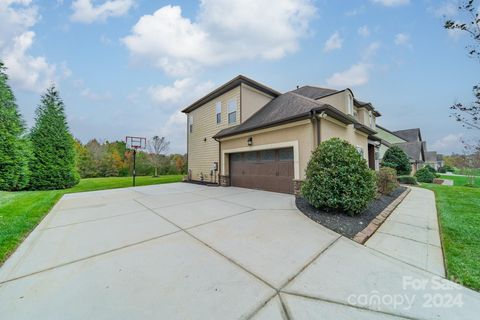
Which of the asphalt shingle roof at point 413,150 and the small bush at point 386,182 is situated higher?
the asphalt shingle roof at point 413,150

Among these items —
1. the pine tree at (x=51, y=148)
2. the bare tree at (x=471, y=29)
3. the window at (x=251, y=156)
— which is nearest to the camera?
the bare tree at (x=471, y=29)

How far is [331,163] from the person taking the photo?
482 centimetres

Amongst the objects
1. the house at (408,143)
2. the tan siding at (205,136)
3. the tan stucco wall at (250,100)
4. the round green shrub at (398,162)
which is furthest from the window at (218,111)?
the house at (408,143)

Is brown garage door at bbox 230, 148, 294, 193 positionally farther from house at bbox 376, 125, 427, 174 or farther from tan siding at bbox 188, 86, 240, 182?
house at bbox 376, 125, 427, 174

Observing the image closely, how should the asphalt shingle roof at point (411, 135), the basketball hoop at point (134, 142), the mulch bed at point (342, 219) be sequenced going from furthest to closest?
the asphalt shingle roof at point (411, 135) → the basketball hoop at point (134, 142) → the mulch bed at point (342, 219)

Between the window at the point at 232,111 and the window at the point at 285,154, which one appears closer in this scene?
the window at the point at 285,154

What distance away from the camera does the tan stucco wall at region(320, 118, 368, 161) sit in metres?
7.30

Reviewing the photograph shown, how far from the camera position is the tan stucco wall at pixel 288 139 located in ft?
22.9

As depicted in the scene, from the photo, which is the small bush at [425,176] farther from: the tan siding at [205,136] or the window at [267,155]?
the tan siding at [205,136]

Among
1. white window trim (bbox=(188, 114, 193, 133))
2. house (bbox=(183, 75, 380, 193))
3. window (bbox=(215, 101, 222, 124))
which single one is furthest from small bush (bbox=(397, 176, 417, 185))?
white window trim (bbox=(188, 114, 193, 133))

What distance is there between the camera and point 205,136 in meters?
13.4

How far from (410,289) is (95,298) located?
11.6 feet

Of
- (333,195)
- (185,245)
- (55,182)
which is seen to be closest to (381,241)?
(333,195)

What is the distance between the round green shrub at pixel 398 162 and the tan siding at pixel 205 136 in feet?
45.3
